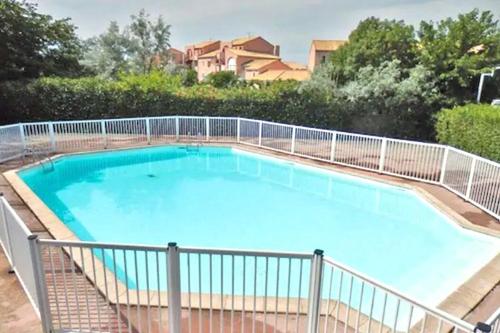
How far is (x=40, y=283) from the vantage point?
296 centimetres

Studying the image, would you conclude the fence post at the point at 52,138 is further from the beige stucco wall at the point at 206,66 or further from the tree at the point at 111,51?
the beige stucco wall at the point at 206,66

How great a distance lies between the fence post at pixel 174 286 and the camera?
2626mm

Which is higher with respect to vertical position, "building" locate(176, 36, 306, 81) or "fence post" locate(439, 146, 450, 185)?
"building" locate(176, 36, 306, 81)

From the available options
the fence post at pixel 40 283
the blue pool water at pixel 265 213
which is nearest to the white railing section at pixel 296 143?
the blue pool water at pixel 265 213

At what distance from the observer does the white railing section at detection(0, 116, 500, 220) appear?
765 cm

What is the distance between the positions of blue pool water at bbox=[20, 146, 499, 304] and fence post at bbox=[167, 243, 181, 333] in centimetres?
285

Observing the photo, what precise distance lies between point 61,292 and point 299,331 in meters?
2.63

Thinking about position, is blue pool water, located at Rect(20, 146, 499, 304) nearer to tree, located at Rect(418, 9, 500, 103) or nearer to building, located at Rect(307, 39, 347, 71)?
tree, located at Rect(418, 9, 500, 103)

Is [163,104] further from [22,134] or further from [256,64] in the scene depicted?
[256,64]

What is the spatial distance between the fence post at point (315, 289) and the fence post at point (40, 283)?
224 centimetres

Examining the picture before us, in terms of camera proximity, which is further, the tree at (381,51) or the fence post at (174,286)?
the tree at (381,51)

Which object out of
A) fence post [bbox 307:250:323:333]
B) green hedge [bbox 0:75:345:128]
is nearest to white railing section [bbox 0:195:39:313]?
fence post [bbox 307:250:323:333]

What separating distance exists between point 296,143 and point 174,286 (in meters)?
9.73

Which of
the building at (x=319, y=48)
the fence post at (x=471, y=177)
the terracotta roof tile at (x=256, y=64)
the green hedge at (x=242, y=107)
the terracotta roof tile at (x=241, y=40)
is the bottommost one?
the fence post at (x=471, y=177)
